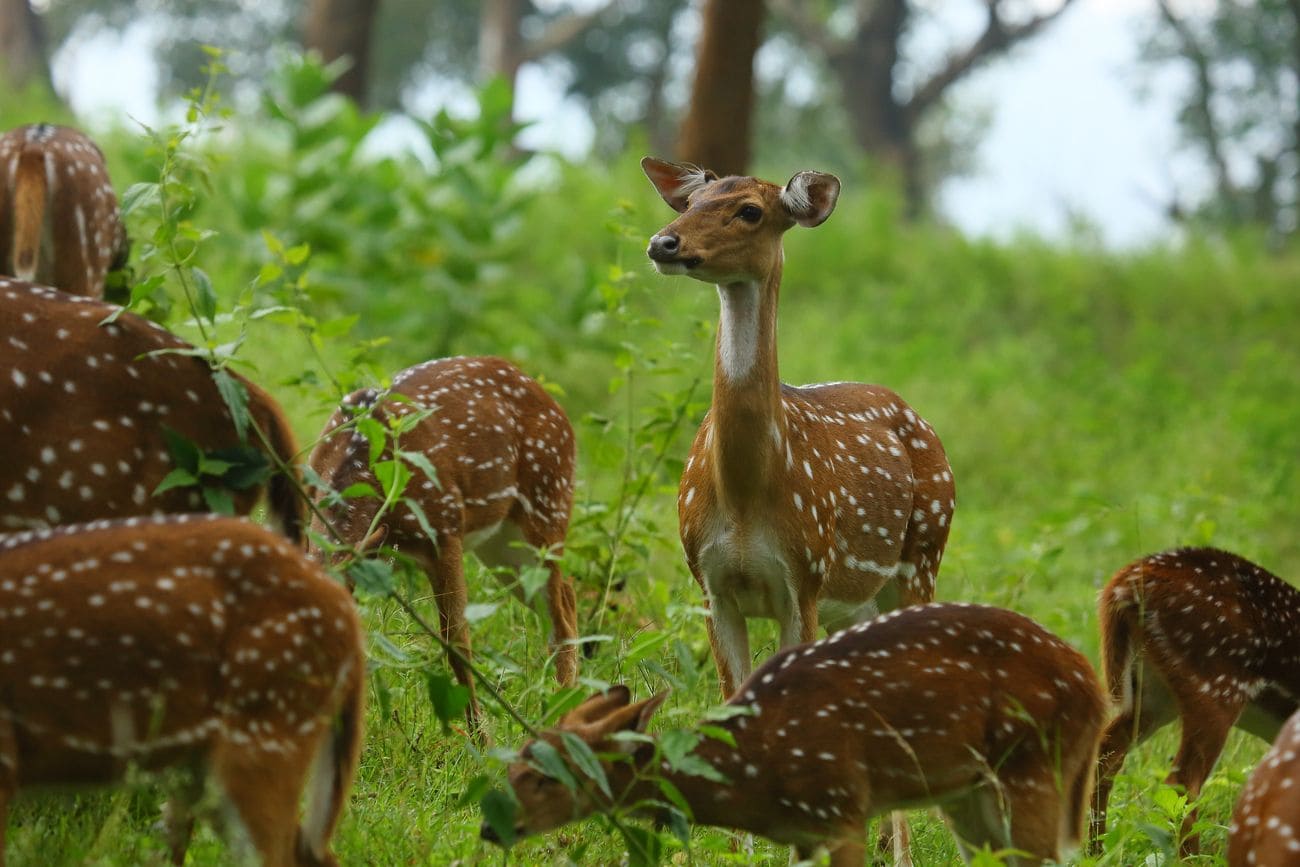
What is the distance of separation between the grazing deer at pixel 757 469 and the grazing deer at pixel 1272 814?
70.5 inches

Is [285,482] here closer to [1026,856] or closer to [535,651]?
[535,651]

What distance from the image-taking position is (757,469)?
227 inches

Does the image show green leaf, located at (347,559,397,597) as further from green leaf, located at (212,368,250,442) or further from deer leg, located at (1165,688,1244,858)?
deer leg, located at (1165,688,1244,858)

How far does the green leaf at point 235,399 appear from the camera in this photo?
4754mm

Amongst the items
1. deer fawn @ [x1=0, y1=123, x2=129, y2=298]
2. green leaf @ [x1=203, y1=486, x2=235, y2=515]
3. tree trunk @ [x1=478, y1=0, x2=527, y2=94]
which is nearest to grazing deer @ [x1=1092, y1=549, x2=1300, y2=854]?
green leaf @ [x1=203, y1=486, x2=235, y2=515]

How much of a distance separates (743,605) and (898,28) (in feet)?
85.4

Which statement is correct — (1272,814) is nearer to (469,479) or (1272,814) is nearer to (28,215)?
(469,479)

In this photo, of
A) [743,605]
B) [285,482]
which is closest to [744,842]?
[743,605]

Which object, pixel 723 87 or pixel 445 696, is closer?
pixel 445 696

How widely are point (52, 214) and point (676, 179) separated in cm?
248

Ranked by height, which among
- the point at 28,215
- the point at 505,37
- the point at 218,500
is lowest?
the point at 218,500

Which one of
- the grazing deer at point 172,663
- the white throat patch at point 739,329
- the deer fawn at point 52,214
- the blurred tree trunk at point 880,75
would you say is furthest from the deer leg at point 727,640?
the blurred tree trunk at point 880,75

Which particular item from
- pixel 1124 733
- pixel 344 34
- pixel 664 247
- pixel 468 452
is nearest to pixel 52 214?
pixel 468 452

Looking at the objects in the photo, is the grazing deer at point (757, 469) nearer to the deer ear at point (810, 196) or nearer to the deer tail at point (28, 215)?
the deer ear at point (810, 196)
